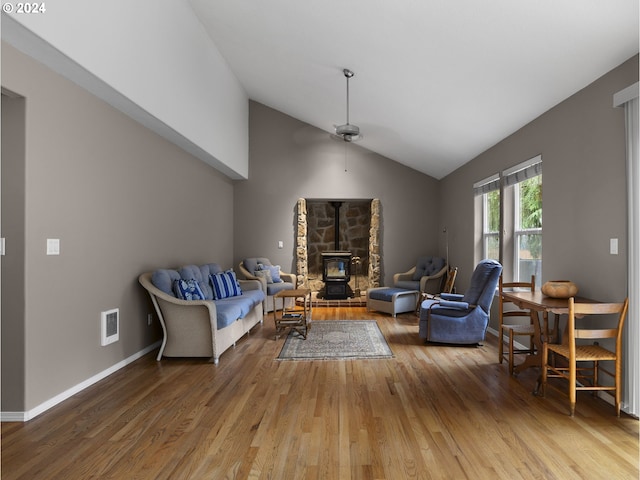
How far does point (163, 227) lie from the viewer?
477cm

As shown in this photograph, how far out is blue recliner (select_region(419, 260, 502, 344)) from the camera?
15.0 feet

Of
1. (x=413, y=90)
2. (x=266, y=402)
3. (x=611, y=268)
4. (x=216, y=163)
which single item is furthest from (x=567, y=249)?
(x=216, y=163)

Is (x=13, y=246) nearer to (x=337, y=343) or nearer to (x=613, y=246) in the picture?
(x=337, y=343)

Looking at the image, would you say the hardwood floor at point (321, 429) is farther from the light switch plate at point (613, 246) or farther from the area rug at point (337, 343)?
the light switch plate at point (613, 246)

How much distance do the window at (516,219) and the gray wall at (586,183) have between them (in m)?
0.30

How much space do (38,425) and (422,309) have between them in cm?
376

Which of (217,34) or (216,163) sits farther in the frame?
(216,163)

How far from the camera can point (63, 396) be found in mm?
3053

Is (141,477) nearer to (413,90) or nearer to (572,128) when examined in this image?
(572,128)

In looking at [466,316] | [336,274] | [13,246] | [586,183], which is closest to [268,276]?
[336,274]

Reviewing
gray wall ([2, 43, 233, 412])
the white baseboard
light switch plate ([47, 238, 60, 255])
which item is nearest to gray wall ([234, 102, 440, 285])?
gray wall ([2, 43, 233, 412])

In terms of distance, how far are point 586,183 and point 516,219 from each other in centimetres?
161

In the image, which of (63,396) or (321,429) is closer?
(321,429)

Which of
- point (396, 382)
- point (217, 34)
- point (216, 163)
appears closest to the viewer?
point (396, 382)
